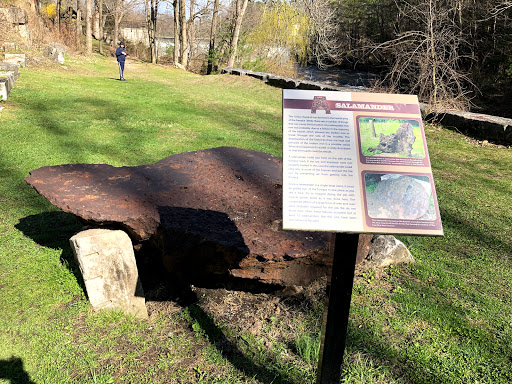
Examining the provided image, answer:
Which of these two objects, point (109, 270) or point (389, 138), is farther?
point (109, 270)

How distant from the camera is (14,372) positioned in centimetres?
247

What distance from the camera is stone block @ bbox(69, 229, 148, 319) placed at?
2887 millimetres

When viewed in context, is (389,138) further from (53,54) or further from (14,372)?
(53,54)

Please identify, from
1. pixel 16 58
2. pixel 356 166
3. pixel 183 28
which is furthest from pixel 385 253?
pixel 183 28

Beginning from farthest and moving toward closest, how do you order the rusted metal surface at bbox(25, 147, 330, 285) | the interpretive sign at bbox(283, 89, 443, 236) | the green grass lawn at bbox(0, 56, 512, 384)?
the rusted metal surface at bbox(25, 147, 330, 285), the green grass lawn at bbox(0, 56, 512, 384), the interpretive sign at bbox(283, 89, 443, 236)

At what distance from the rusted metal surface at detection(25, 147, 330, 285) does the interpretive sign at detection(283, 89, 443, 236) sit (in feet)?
3.00

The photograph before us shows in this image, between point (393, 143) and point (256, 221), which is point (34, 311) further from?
point (393, 143)

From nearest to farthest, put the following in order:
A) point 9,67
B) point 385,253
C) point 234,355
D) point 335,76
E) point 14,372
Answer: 1. point 14,372
2. point 234,355
3. point 385,253
4. point 9,67
5. point 335,76

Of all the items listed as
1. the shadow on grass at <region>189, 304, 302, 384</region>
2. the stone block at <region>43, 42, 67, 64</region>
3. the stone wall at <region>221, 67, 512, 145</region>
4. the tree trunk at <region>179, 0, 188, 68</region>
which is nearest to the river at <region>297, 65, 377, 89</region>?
the tree trunk at <region>179, 0, 188, 68</region>

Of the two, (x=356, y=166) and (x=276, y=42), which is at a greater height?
(x=276, y=42)

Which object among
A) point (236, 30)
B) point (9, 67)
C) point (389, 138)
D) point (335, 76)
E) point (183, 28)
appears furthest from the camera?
point (183, 28)

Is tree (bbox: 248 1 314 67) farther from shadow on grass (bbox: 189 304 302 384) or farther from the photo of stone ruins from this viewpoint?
the photo of stone ruins

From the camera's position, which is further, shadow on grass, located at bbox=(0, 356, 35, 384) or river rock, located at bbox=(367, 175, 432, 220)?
shadow on grass, located at bbox=(0, 356, 35, 384)

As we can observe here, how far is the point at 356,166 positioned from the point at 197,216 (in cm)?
144
